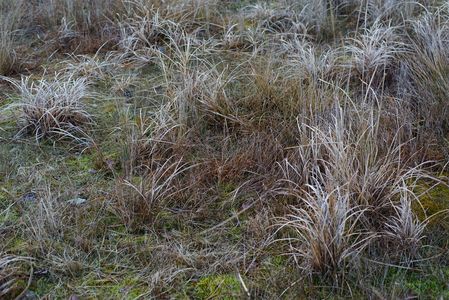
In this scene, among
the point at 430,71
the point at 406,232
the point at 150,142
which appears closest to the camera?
the point at 406,232

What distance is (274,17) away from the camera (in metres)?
5.54

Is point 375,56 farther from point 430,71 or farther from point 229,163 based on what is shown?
point 229,163

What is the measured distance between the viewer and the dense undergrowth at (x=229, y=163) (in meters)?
2.93

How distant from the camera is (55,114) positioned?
13.4ft

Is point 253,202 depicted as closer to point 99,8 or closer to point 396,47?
point 396,47

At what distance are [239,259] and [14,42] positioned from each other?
3272 millimetres

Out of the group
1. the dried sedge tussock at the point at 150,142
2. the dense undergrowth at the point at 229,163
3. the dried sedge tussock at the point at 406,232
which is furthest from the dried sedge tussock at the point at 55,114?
the dried sedge tussock at the point at 406,232

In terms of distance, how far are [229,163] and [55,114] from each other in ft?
4.03

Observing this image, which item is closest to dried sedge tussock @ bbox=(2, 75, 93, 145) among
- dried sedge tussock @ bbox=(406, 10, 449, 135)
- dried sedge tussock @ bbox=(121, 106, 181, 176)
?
dried sedge tussock @ bbox=(121, 106, 181, 176)

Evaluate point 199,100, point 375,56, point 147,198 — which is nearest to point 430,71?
point 375,56

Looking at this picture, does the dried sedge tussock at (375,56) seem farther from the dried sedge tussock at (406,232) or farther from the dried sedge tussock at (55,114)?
the dried sedge tussock at (55,114)

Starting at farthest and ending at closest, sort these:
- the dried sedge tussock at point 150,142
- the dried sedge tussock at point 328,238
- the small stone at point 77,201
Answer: the dried sedge tussock at point 150,142 → the small stone at point 77,201 → the dried sedge tussock at point 328,238

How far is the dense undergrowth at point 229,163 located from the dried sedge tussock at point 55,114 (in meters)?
0.01

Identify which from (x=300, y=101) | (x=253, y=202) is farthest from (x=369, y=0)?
(x=253, y=202)
